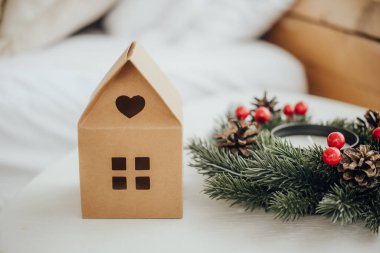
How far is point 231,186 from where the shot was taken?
0.65 metres

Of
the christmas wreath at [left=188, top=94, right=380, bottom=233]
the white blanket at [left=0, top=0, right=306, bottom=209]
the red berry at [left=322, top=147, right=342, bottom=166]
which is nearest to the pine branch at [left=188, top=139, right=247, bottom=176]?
the christmas wreath at [left=188, top=94, right=380, bottom=233]

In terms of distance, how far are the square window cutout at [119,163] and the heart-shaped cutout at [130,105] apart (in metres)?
0.06

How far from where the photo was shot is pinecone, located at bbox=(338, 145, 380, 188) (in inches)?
23.7

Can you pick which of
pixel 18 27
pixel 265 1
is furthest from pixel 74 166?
pixel 265 1

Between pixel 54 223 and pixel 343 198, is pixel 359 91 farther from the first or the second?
pixel 54 223

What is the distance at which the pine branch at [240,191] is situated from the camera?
653mm

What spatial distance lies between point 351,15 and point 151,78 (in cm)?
83

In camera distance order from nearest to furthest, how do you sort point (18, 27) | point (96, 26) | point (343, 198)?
point (343, 198), point (18, 27), point (96, 26)

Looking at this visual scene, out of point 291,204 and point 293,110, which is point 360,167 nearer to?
point 291,204

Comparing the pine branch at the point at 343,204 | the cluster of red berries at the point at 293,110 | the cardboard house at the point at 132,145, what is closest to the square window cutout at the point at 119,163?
the cardboard house at the point at 132,145

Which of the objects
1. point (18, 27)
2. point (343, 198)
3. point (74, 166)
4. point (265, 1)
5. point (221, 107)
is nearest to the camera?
point (343, 198)

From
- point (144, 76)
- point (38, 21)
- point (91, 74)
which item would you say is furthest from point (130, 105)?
point (38, 21)

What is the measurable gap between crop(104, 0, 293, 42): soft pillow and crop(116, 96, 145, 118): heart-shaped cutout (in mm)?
714

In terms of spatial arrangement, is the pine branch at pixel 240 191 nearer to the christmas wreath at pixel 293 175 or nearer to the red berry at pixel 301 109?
the christmas wreath at pixel 293 175
